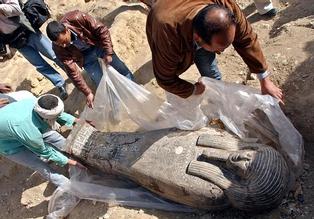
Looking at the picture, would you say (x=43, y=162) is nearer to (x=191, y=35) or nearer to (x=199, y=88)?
(x=199, y=88)

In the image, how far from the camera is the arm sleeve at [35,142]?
3.70 m

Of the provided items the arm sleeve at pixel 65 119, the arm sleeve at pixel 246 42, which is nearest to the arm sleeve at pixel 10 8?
the arm sleeve at pixel 65 119

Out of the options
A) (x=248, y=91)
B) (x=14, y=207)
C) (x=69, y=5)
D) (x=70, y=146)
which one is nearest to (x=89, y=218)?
(x=70, y=146)

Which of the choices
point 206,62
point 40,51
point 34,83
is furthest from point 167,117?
point 34,83

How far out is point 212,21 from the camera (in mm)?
2592

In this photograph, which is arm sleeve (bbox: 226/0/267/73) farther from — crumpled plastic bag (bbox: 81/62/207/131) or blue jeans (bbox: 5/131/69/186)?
blue jeans (bbox: 5/131/69/186)

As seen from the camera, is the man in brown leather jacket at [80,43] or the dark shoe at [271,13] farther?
the dark shoe at [271,13]

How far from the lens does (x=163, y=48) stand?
9.63 ft

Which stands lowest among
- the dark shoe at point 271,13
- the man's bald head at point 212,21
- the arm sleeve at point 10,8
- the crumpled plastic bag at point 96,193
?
the crumpled plastic bag at point 96,193

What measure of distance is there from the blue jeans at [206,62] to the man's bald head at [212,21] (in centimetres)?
81

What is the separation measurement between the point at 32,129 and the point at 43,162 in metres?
0.62

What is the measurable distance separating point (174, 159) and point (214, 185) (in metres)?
0.43

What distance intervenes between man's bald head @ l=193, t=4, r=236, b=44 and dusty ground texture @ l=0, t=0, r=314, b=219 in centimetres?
145

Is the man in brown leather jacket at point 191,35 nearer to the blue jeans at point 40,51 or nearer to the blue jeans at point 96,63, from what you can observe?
the blue jeans at point 96,63
